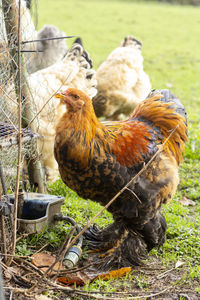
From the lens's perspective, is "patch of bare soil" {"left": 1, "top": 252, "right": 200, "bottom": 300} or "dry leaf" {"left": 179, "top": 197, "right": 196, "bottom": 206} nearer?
"patch of bare soil" {"left": 1, "top": 252, "right": 200, "bottom": 300}

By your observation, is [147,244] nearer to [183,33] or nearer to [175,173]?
[175,173]

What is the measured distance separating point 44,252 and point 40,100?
77.5 inches

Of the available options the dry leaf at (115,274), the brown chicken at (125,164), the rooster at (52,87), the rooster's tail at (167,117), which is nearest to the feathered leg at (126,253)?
the brown chicken at (125,164)

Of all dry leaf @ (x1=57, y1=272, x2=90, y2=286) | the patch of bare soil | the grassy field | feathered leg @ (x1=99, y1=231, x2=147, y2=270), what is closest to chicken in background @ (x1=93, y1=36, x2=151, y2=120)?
the grassy field

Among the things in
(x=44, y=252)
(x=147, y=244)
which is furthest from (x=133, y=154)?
(x=44, y=252)

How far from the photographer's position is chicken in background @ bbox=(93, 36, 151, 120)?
6.73 m

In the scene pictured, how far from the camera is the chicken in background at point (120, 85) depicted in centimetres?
673

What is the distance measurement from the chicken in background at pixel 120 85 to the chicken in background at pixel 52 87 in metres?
0.86

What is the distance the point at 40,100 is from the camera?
192 inches

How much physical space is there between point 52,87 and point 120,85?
1.93 m

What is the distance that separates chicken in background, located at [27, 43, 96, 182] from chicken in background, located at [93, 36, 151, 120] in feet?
2.81

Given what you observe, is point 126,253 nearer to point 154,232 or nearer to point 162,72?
point 154,232

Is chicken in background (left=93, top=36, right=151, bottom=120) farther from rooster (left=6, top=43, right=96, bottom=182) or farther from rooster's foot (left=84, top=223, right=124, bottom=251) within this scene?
rooster's foot (left=84, top=223, right=124, bottom=251)

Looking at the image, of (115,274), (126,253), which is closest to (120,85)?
(126,253)
